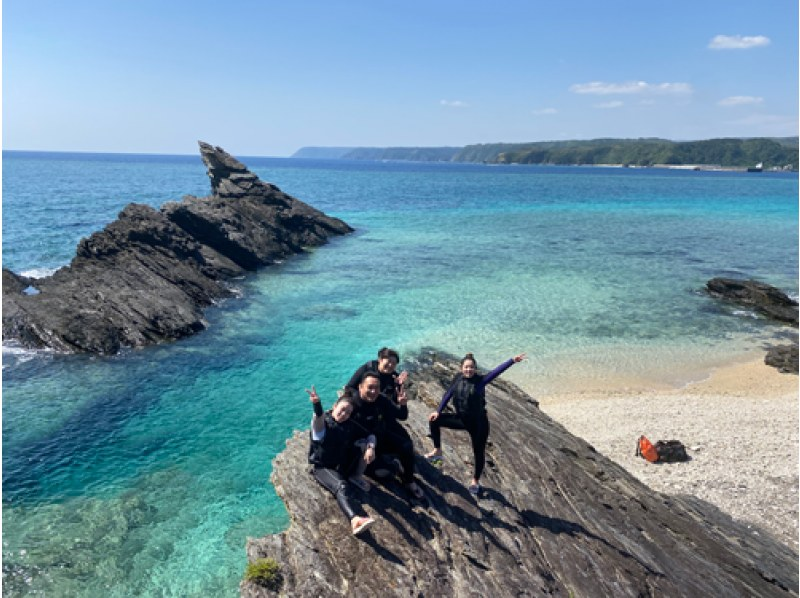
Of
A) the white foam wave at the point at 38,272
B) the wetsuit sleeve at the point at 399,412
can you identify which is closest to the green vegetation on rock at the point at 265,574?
the wetsuit sleeve at the point at 399,412

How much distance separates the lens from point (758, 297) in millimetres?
41531

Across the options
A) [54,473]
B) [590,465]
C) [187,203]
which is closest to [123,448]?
[54,473]

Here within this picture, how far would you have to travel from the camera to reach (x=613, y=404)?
25.2m

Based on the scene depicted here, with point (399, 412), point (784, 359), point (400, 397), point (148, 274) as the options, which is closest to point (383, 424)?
point (399, 412)

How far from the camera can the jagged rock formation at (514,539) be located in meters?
9.42

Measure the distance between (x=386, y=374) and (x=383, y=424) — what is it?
4.22 feet

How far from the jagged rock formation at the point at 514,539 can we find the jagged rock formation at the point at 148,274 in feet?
75.6

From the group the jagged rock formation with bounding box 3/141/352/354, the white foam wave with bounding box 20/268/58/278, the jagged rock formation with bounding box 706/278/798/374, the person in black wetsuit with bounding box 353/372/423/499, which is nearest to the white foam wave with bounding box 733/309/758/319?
the jagged rock formation with bounding box 706/278/798/374

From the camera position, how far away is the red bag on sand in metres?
20.2

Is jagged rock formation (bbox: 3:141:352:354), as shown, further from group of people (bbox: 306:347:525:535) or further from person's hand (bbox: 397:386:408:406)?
person's hand (bbox: 397:386:408:406)

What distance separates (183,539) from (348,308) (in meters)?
24.8

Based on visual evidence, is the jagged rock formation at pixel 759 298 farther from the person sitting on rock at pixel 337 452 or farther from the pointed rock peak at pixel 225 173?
the pointed rock peak at pixel 225 173

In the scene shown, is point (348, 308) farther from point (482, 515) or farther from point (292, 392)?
point (482, 515)

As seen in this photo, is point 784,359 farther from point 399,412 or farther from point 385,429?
point 385,429
